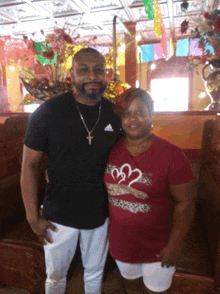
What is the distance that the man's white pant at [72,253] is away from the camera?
4.34 ft

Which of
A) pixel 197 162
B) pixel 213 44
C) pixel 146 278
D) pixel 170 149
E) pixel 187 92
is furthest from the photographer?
pixel 187 92

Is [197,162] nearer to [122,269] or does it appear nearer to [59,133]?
[122,269]

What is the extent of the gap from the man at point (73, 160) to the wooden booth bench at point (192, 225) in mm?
509

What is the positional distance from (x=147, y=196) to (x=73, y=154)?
1.45 ft

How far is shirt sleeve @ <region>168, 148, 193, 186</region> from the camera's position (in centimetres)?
106

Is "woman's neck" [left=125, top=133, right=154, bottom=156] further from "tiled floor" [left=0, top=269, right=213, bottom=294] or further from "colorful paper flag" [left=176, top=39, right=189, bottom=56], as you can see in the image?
"colorful paper flag" [left=176, top=39, right=189, bottom=56]

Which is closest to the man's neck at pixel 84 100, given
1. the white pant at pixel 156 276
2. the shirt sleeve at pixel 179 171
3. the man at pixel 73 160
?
the man at pixel 73 160

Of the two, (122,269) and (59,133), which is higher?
(59,133)

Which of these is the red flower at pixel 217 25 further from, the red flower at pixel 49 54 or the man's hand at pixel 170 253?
the man's hand at pixel 170 253

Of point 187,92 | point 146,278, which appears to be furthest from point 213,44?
point 187,92

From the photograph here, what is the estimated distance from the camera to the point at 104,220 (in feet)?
4.42

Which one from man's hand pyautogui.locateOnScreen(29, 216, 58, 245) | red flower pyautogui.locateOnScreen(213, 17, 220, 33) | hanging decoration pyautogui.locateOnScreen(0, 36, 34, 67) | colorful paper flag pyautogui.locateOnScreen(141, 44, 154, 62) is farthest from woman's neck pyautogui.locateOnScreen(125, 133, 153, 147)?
colorful paper flag pyautogui.locateOnScreen(141, 44, 154, 62)

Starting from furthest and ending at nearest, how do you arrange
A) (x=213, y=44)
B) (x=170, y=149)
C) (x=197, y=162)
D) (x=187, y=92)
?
1. (x=187, y=92)
2. (x=197, y=162)
3. (x=213, y=44)
4. (x=170, y=149)

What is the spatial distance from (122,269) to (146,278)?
14cm
